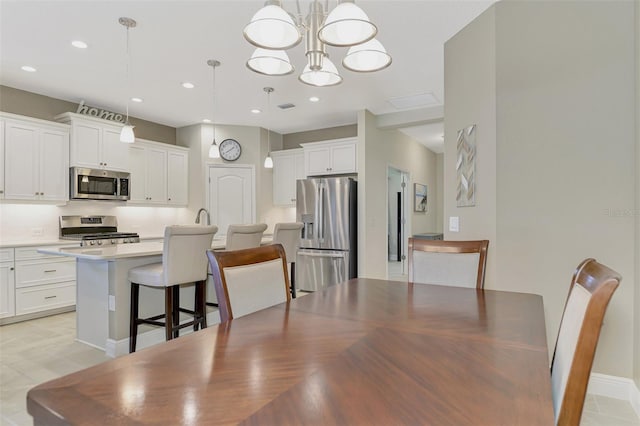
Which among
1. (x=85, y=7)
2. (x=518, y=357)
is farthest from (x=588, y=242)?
(x=85, y=7)

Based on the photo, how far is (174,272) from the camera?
2.54 m

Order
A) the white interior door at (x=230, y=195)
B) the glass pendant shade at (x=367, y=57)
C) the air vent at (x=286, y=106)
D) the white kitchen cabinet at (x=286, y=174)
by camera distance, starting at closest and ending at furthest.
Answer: the glass pendant shade at (x=367, y=57)
the air vent at (x=286, y=106)
the white interior door at (x=230, y=195)
the white kitchen cabinet at (x=286, y=174)

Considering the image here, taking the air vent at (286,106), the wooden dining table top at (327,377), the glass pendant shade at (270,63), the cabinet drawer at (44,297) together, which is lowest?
the cabinet drawer at (44,297)

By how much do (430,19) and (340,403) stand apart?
9.34ft

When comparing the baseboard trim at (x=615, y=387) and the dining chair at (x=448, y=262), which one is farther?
the baseboard trim at (x=615, y=387)

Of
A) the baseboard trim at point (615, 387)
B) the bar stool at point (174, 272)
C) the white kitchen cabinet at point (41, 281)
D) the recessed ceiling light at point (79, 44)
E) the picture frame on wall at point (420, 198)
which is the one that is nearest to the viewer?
the baseboard trim at point (615, 387)

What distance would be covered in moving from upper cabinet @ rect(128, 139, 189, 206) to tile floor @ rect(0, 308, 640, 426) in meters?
1.91

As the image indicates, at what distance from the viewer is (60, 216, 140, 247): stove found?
436 centimetres

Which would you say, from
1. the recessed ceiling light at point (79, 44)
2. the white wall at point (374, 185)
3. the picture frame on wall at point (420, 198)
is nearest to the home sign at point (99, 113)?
the recessed ceiling light at point (79, 44)

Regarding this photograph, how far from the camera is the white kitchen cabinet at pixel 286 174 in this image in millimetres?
5949

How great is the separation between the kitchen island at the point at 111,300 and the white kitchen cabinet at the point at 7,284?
1221 mm

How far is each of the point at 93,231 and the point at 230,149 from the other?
2281 millimetres

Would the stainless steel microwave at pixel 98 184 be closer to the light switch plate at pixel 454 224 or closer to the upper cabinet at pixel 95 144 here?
the upper cabinet at pixel 95 144

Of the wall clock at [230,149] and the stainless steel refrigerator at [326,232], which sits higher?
the wall clock at [230,149]
